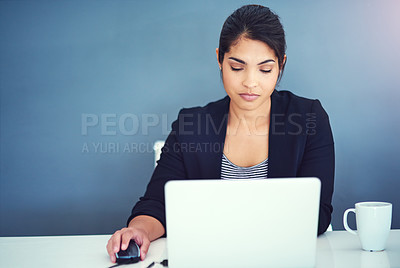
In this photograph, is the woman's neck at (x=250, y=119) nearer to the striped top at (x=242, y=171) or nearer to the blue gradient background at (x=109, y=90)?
the striped top at (x=242, y=171)

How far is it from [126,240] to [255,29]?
922 millimetres

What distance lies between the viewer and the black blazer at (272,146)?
164 cm

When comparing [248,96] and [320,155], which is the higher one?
[248,96]

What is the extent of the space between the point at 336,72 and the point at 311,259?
1923 mm

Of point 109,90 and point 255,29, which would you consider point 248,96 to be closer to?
point 255,29

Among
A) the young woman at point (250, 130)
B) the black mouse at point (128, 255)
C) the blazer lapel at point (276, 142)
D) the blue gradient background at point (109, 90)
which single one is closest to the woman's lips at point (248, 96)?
the young woman at point (250, 130)

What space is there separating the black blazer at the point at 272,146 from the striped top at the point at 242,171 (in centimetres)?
3

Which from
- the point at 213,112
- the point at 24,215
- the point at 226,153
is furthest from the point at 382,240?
the point at 24,215

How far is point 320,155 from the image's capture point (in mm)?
1658

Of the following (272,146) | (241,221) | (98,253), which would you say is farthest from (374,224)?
(98,253)

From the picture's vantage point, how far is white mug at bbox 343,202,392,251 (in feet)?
3.94

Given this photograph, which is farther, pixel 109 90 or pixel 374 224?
pixel 109 90

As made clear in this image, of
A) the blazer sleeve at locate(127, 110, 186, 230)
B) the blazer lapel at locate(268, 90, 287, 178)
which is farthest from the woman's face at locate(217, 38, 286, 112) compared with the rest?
the blazer sleeve at locate(127, 110, 186, 230)

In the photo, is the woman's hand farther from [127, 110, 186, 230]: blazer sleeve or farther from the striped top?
the striped top
